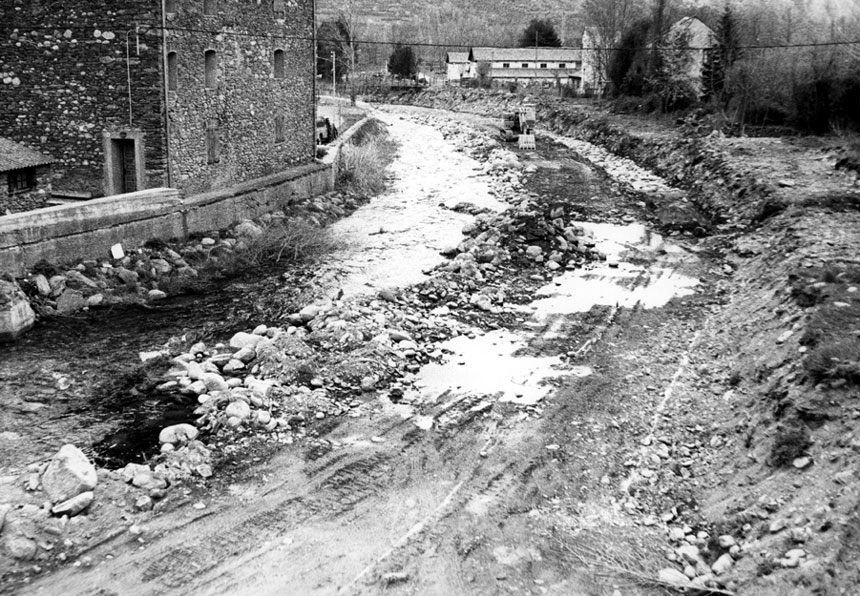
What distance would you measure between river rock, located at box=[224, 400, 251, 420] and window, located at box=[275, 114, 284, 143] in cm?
1710

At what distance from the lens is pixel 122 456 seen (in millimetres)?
12141

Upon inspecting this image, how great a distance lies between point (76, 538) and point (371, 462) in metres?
3.80

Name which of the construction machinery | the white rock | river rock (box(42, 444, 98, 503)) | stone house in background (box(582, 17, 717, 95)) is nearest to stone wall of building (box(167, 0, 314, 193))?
river rock (box(42, 444, 98, 503))

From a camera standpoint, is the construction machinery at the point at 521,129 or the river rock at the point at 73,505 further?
the construction machinery at the point at 521,129

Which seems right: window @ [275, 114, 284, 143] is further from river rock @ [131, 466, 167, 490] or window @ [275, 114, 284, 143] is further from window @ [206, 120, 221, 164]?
river rock @ [131, 466, 167, 490]

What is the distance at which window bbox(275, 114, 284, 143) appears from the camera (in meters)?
28.4

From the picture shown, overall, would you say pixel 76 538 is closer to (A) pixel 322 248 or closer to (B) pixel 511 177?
(A) pixel 322 248

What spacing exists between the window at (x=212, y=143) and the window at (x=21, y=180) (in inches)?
201

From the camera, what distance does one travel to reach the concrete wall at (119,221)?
18.0 metres

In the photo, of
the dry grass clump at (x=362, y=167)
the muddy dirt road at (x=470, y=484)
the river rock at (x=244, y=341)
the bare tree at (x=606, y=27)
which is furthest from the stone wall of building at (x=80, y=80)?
the bare tree at (x=606, y=27)

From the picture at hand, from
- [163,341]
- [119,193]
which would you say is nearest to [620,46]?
[119,193]

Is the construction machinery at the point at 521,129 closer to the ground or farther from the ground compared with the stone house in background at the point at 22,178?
farther from the ground

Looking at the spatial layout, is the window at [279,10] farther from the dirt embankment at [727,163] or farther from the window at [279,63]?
the dirt embankment at [727,163]

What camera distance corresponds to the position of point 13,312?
16.4m
